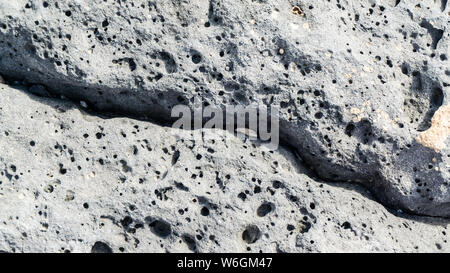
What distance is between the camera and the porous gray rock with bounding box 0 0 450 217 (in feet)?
9.27

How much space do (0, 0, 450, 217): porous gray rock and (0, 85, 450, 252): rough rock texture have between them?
0.16m

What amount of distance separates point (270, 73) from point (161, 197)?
82cm

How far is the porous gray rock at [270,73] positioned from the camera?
2.82 meters

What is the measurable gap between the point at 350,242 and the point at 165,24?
1.42m

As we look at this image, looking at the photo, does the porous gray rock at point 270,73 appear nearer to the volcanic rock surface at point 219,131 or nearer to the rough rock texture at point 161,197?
the volcanic rock surface at point 219,131

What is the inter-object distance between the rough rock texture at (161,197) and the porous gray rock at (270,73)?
159mm

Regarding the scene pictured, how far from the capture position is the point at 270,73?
283cm

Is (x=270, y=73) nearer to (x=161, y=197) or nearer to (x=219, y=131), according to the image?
(x=219, y=131)

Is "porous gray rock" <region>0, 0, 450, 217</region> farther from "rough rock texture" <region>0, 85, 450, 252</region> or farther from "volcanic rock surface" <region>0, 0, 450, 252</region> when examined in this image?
"rough rock texture" <region>0, 85, 450, 252</region>

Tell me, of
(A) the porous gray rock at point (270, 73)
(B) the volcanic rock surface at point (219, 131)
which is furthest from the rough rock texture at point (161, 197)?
(A) the porous gray rock at point (270, 73)

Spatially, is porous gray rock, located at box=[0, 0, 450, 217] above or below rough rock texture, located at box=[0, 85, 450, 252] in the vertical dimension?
above

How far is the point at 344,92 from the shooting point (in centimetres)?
283

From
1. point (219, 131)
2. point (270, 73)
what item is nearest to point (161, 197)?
point (219, 131)

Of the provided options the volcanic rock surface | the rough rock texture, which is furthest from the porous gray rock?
the rough rock texture
